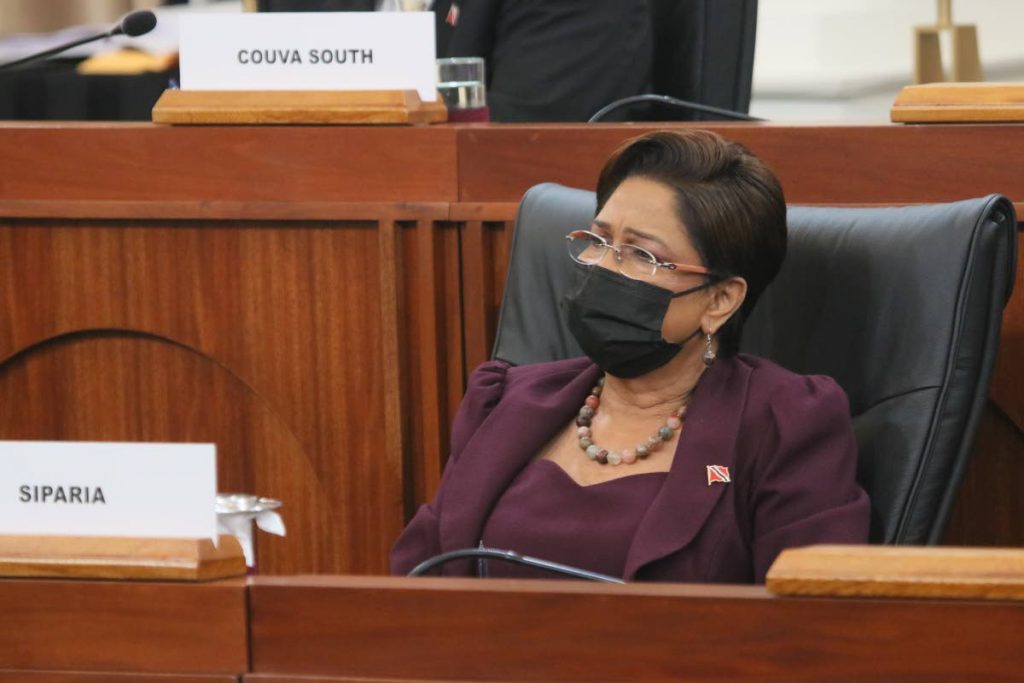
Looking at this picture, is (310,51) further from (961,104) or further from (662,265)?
(961,104)

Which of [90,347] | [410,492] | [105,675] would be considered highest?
[105,675]

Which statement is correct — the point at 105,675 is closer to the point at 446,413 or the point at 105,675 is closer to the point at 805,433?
the point at 805,433

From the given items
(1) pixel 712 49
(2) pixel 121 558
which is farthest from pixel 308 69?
(2) pixel 121 558

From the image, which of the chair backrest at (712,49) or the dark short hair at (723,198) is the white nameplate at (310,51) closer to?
the dark short hair at (723,198)

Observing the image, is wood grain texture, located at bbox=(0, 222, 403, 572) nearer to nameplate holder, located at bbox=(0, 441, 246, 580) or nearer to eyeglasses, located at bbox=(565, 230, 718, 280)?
eyeglasses, located at bbox=(565, 230, 718, 280)

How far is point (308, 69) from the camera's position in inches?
81.9

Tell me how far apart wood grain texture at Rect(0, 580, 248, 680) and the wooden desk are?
108cm

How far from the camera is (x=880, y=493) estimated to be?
162cm

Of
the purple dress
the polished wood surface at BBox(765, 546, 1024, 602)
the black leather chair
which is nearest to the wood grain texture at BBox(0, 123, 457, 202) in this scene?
the black leather chair

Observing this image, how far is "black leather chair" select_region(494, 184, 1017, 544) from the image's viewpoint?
1604mm

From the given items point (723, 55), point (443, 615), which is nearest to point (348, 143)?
point (723, 55)

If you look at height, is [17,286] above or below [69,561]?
below

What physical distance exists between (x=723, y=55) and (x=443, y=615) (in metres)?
2.05

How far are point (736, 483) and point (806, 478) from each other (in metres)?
0.07
